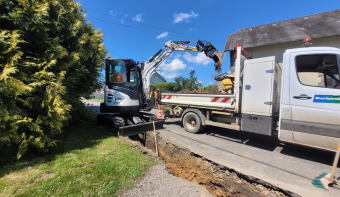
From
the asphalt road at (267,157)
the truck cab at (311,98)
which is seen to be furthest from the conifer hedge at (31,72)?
the truck cab at (311,98)

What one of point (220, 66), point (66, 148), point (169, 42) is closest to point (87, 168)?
point (66, 148)

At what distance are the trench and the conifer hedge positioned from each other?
9.26 feet

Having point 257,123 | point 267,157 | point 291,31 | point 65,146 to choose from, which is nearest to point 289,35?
point 291,31

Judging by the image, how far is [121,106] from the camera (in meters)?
5.59

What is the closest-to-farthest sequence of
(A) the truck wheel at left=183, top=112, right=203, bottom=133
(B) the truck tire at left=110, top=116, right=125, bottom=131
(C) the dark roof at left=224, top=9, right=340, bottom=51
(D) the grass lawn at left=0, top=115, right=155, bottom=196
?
1. (D) the grass lawn at left=0, top=115, right=155, bottom=196
2. (B) the truck tire at left=110, top=116, right=125, bottom=131
3. (A) the truck wheel at left=183, top=112, right=203, bottom=133
4. (C) the dark roof at left=224, top=9, right=340, bottom=51

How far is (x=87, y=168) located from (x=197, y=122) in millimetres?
3546

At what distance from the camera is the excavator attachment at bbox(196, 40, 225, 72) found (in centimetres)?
743

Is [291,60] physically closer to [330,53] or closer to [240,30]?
[330,53]

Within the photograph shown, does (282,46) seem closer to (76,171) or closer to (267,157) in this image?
(267,157)

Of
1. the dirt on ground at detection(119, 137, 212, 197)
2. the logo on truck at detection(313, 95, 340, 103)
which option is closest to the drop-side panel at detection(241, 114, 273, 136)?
the logo on truck at detection(313, 95, 340, 103)

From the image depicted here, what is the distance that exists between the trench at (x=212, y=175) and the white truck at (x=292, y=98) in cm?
153

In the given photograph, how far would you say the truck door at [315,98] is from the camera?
3.10 m

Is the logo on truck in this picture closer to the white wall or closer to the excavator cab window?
the excavator cab window

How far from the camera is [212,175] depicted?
3.32 meters
